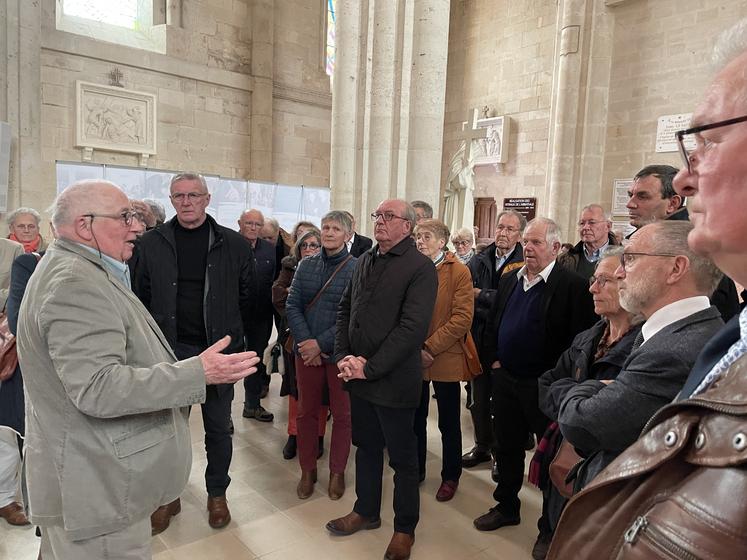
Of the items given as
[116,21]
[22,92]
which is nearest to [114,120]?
[22,92]

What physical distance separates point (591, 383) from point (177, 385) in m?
1.47

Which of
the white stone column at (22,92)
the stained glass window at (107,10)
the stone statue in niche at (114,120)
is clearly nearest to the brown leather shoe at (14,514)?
the white stone column at (22,92)

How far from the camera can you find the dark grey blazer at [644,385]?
1.58 meters

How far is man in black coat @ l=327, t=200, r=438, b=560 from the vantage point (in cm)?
275

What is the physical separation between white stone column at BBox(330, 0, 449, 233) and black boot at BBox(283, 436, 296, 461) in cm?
217

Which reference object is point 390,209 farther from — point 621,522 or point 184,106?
point 184,106

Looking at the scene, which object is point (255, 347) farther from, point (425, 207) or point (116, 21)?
point (116, 21)

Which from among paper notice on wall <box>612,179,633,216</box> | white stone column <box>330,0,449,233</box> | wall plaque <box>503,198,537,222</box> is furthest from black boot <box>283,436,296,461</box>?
wall plaque <box>503,198,537,222</box>

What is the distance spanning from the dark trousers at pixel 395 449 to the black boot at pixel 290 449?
1.23 metres

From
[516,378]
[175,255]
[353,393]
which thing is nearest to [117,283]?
[175,255]

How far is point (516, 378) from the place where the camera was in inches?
118

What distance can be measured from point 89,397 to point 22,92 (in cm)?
893

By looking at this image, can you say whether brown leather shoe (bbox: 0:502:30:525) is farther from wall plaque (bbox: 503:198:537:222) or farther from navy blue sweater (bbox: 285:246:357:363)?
wall plaque (bbox: 503:198:537:222)

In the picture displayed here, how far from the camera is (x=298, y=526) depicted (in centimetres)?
306
